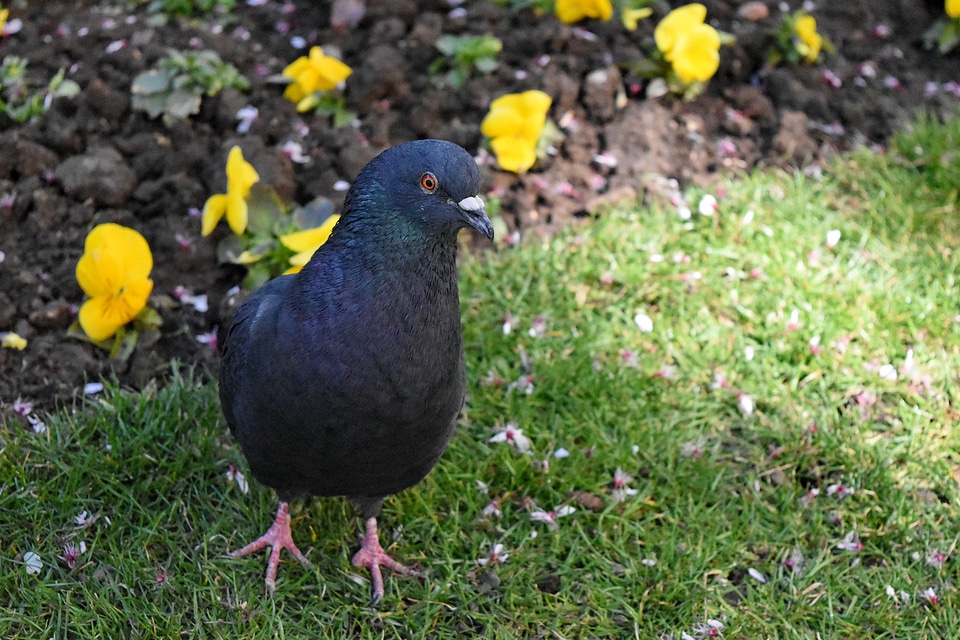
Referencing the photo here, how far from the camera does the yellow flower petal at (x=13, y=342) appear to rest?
3262 millimetres

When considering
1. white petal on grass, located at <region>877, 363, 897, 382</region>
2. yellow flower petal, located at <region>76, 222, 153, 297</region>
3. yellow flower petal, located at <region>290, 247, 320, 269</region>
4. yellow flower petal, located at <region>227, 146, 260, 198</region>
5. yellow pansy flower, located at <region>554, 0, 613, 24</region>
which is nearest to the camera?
yellow flower petal, located at <region>76, 222, 153, 297</region>

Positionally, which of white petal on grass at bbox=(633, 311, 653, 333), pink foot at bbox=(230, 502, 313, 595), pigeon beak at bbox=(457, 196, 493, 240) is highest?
pigeon beak at bbox=(457, 196, 493, 240)

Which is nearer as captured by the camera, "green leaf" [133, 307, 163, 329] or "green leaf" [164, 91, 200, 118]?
"green leaf" [133, 307, 163, 329]

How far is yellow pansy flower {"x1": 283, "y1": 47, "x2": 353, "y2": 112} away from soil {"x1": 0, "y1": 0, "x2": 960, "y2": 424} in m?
0.09

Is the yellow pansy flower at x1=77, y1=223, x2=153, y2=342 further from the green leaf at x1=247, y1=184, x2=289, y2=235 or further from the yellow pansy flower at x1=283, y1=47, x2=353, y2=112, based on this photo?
the yellow pansy flower at x1=283, y1=47, x2=353, y2=112

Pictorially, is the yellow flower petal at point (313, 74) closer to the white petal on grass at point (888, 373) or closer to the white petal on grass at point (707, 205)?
the white petal on grass at point (707, 205)

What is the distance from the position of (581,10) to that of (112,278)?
279 centimetres

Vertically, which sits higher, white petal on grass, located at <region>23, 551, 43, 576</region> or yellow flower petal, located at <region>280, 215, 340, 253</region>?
yellow flower petal, located at <region>280, 215, 340, 253</region>

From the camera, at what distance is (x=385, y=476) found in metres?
2.54

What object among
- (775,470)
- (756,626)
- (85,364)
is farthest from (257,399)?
(775,470)

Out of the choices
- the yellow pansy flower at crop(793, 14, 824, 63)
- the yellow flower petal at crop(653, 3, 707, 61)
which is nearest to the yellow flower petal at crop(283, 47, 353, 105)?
the yellow flower petal at crop(653, 3, 707, 61)

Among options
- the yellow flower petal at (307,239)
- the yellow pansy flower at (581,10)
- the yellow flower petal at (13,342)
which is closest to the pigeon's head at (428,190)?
the yellow flower petal at (307,239)

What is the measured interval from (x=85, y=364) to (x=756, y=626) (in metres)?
2.49

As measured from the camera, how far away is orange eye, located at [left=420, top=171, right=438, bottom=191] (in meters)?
2.23
